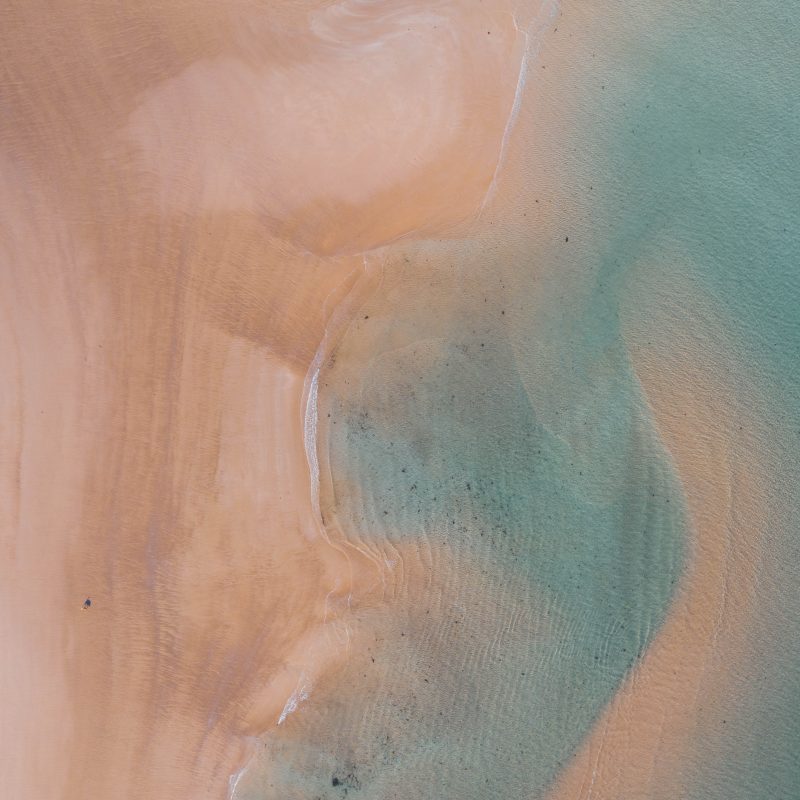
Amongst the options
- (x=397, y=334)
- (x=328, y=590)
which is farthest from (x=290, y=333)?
(x=328, y=590)

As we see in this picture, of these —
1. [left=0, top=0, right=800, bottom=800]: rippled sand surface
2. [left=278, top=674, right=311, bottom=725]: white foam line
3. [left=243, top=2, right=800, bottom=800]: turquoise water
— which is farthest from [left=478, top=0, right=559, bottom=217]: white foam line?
[left=278, top=674, right=311, bottom=725]: white foam line

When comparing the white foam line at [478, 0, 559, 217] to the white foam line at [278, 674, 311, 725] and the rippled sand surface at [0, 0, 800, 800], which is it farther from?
the white foam line at [278, 674, 311, 725]

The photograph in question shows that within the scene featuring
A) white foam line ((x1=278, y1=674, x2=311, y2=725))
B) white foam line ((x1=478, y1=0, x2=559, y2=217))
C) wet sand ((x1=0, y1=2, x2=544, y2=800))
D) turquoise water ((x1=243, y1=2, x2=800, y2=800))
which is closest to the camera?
turquoise water ((x1=243, y1=2, x2=800, y2=800))

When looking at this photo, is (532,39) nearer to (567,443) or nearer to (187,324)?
(567,443)

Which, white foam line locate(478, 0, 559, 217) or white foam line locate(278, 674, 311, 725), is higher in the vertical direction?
white foam line locate(478, 0, 559, 217)

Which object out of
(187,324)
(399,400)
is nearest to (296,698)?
(399,400)

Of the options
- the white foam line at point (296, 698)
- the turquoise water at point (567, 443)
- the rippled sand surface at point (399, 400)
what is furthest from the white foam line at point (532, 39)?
the white foam line at point (296, 698)

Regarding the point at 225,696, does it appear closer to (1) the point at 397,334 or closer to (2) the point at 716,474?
(1) the point at 397,334
